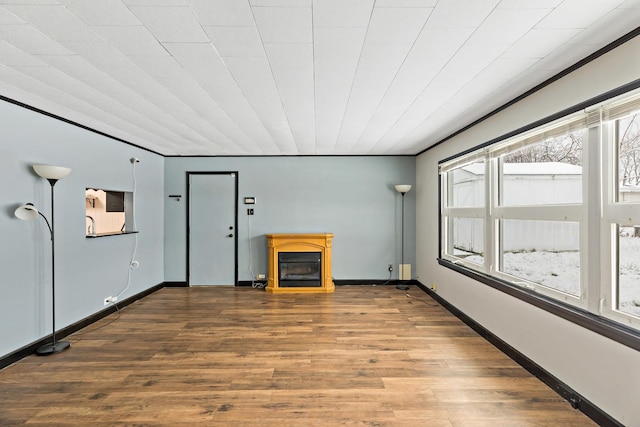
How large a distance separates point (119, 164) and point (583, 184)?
5.16 metres

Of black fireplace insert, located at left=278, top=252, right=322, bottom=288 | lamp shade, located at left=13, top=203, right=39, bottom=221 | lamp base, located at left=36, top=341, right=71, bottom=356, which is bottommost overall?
lamp base, located at left=36, top=341, right=71, bottom=356

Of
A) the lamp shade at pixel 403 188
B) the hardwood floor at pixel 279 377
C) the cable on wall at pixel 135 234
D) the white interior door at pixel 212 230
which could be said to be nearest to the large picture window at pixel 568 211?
the hardwood floor at pixel 279 377

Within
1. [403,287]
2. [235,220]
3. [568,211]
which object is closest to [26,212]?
[235,220]

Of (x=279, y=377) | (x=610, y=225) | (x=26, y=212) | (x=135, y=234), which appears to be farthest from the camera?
(x=135, y=234)

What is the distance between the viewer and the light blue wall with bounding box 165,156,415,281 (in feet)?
19.0

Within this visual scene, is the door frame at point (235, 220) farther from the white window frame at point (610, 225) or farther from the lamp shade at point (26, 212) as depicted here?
the white window frame at point (610, 225)

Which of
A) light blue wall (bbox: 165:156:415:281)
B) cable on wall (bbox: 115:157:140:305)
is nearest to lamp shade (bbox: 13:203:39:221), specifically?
cable on wall (bbox: 115:157:140:305)

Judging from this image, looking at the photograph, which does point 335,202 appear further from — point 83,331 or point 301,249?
point 83,331

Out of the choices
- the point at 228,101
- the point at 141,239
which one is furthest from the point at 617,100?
the point at 141,239

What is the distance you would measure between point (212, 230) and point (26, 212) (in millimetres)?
3031

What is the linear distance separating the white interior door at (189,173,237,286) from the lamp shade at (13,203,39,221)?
2.88 meters

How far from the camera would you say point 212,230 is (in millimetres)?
5777

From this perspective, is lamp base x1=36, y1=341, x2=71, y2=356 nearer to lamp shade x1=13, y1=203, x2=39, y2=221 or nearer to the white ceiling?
lamp shade x1=13, y1=203, x2=39, y2=221

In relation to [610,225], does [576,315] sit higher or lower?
lower
